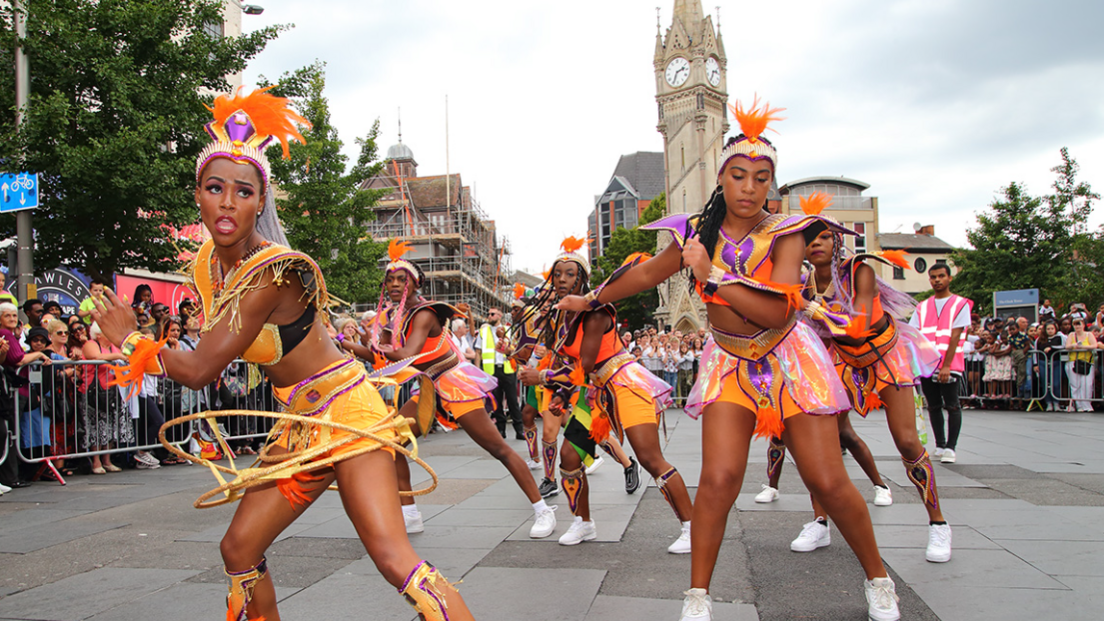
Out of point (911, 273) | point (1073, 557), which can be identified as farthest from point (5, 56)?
point (911, 273)

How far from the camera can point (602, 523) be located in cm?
551

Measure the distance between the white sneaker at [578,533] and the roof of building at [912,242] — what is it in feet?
214

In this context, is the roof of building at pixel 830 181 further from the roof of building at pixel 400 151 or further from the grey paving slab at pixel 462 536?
the grey paving slab at pixel 462 536

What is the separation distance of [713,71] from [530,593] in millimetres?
74714

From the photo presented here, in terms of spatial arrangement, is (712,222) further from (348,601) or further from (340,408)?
(348,601)

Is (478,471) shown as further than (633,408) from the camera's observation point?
Yes

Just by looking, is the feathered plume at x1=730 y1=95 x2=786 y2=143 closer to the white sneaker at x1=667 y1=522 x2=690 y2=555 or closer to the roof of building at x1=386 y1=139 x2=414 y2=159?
the white sneaker at x1=667 y1=522 x2=690 y2=555

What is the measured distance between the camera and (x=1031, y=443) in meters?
9.70

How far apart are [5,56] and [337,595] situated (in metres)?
11.8

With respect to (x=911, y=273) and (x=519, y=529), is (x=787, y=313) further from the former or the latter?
(x=911, y=273)

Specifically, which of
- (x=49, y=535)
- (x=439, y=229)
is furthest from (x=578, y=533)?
(x=439, y=229)

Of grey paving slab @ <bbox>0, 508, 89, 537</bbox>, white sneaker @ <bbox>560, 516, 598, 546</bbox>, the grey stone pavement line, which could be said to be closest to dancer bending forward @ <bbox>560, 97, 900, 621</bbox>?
the grey stone pavement line

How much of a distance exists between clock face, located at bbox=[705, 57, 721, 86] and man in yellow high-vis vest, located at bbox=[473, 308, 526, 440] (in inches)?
2527

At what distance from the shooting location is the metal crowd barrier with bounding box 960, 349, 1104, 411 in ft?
47.8
